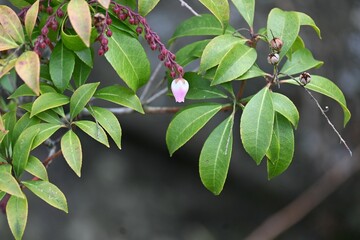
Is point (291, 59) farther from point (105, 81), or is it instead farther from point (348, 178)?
point (348, 178)

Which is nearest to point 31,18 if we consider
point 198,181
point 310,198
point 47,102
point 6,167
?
point 47,102

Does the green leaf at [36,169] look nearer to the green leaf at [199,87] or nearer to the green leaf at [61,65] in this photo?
the green leaf at [61,65]

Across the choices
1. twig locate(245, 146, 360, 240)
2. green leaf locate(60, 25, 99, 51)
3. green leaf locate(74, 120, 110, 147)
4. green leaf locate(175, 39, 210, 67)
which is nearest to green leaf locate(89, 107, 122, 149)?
green leaf locate(74, 120, 110, 147)

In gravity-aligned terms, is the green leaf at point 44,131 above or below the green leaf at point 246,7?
below

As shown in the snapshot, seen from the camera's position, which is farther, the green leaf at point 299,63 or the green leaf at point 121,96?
the green leaf at point 299,63

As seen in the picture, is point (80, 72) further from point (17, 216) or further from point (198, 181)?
point (198, 181)

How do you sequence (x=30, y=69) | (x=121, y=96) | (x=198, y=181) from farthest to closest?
1. (x=198, y=181)
2. (x=121, y=96)
3. (x=30, y=69)

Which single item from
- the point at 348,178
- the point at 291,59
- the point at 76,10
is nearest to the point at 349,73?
the point at 348,178

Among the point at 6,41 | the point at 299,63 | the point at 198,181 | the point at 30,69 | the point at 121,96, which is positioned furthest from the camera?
the point at 198,181

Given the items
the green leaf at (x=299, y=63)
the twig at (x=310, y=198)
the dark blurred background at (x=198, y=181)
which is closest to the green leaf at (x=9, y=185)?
the green leaf at (x=299, y=63)
